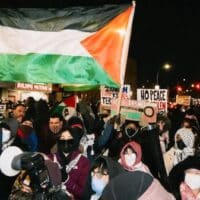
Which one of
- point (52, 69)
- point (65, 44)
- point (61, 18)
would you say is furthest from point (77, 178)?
point (61, 18)

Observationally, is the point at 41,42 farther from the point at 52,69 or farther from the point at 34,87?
the point at 34,87

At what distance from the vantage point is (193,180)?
381 centimetres

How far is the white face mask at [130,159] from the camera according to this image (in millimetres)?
5668

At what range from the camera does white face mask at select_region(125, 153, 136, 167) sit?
18.6ft

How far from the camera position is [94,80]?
8133 millimetres

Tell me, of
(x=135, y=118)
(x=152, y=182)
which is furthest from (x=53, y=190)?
(x=135, y=118)

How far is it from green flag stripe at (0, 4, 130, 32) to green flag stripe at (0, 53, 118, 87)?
49 centimetres

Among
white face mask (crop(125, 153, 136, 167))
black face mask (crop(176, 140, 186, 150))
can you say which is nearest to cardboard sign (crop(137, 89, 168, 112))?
black face mask (crop(176, 140, 186, 150))

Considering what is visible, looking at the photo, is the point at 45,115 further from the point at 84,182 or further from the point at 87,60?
the point at 84,182

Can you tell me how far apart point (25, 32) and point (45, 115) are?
126 inches

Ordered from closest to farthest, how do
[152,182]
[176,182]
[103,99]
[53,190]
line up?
[152,182], [53,190], [176,182], [103,99]

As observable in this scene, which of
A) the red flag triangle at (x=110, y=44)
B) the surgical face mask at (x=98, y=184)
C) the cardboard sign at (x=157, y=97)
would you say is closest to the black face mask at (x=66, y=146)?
the surgical face mask at (x=98, y=184)

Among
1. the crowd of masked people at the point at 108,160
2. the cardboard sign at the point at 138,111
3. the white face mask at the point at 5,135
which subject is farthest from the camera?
the cardboard sign at the point at 138,111

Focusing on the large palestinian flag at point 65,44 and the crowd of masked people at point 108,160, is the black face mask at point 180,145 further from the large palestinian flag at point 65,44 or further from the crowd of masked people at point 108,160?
the large palestinian flag at point 65,44
